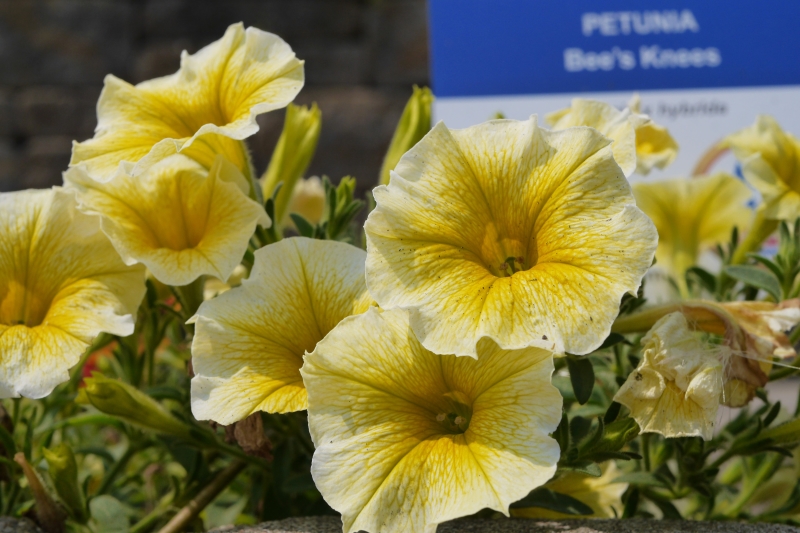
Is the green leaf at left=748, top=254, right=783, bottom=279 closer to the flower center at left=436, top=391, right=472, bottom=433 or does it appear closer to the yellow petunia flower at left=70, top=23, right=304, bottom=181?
the flower center at left=436, top=391, right=472, bottom=433

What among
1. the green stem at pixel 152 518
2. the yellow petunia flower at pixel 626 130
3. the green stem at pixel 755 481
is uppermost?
the yellow petunia flower at pixel 626 130

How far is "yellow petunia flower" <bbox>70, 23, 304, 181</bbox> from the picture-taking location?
65cm

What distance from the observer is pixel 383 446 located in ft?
1.68

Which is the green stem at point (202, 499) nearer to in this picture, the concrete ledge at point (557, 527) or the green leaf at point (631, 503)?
the concrete ledge at point (557, 527)

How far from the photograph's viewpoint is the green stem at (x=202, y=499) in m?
0.70

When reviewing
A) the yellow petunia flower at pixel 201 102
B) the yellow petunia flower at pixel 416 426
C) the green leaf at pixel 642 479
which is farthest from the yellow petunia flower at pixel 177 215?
the green leaf at pixel 642 479

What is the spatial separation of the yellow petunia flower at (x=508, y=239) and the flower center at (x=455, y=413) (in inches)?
3.5

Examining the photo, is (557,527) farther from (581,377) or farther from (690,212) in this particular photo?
(690,212)

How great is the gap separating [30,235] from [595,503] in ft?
1.85

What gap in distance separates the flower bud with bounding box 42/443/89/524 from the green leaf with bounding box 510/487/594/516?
38 centimetres

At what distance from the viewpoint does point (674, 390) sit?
0.56 m

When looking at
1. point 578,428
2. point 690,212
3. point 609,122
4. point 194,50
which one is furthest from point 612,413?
point 194,50

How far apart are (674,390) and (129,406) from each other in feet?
1.46

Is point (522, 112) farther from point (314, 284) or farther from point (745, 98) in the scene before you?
point (314, 284)
